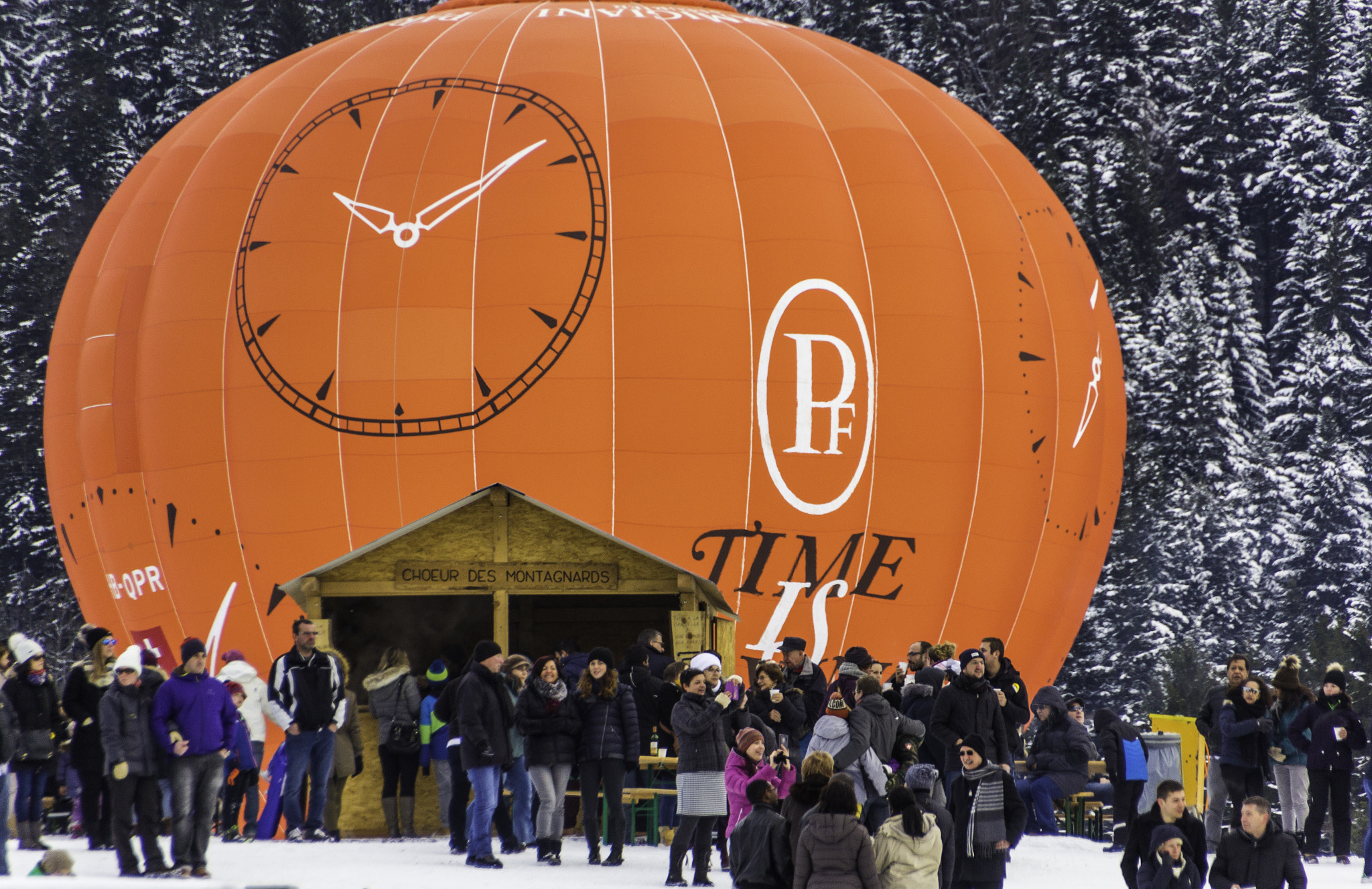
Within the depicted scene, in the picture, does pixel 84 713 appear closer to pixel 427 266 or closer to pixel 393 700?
pixel 393 700

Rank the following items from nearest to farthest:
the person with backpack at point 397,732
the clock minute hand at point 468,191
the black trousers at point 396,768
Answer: the person with backpack at point 397,732 → the black trousers at point 396,768 → the clock minute hand at point 468,191

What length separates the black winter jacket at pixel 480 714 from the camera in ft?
35.2

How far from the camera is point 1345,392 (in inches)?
1527

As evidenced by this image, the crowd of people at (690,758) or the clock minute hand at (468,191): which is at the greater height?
the clock minute hand at (468,191)

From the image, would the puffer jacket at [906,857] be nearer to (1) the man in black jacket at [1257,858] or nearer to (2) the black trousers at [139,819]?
(1) the man in black jacket at [1257,858]

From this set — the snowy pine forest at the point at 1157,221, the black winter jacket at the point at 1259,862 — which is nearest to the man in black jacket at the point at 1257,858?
the black winter jacket at the point at 1259,862

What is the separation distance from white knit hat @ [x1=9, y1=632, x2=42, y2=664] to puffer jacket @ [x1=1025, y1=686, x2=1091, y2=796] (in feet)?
23.2

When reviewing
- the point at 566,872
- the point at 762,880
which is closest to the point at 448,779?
the point at 566,872

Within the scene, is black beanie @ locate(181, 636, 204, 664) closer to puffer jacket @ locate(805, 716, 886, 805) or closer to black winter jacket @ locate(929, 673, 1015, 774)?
puffer jacket @ locate(805, 716, 886, 805)

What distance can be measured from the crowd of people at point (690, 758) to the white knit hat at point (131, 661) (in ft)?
0.11

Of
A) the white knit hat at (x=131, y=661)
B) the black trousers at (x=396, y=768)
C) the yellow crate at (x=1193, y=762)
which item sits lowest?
the yellow crate at (x=1193, y=762)

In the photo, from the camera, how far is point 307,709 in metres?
11.4

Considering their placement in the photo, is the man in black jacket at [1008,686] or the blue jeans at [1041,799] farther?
the blue jeans at [1041,799]

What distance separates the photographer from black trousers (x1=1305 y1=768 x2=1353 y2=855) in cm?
1258
